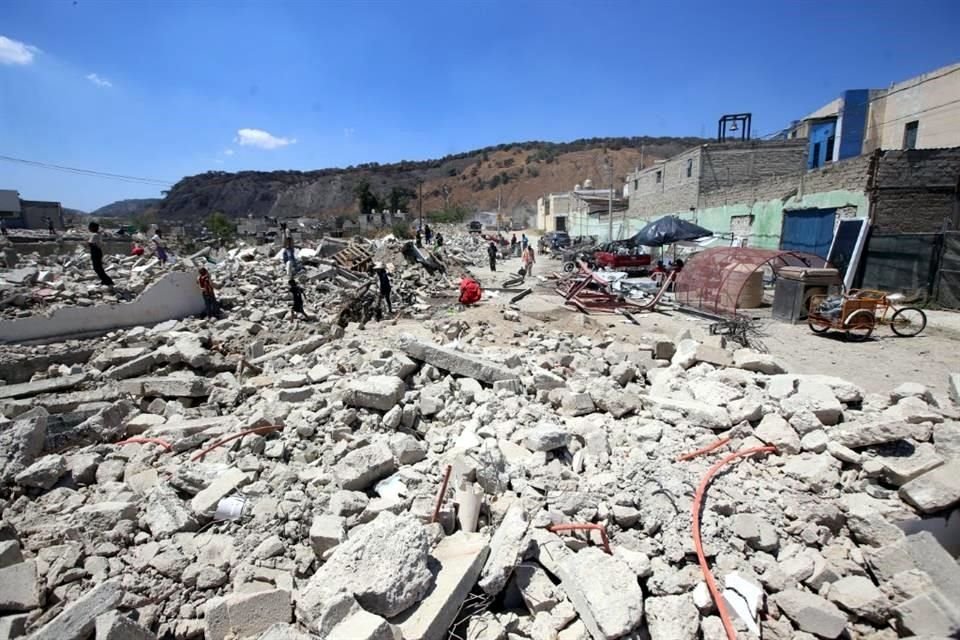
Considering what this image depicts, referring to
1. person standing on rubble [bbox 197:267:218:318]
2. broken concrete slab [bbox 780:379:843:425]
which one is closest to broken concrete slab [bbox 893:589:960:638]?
broken concrete slab [bbox 780:379:843:425]

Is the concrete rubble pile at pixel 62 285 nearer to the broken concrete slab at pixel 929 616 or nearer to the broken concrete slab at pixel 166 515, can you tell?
the broken concrete slab at pixel 166 515

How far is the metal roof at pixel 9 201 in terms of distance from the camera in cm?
3516

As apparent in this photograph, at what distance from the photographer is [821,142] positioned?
72.8ft

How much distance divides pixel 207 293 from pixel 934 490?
12114 millimetres

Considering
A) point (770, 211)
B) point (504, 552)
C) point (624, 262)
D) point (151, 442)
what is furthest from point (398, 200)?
point (504, 552)

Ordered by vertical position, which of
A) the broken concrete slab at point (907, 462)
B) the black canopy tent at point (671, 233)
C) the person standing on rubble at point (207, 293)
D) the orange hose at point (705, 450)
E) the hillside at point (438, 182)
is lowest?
the orange hose at point (705, 450)

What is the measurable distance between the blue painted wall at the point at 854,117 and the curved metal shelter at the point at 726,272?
14334 mm

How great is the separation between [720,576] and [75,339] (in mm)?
11327

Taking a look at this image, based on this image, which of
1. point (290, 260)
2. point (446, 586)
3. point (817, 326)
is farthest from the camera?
point (290, 260)

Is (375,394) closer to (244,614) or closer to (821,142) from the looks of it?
(244,614)

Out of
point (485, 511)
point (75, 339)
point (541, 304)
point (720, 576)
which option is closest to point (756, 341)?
point (541, 304)

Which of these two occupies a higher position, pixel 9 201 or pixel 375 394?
pixel 9 201

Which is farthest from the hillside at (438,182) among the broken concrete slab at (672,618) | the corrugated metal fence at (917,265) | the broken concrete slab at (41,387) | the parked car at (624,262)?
the broken concrete slab at (672,618)

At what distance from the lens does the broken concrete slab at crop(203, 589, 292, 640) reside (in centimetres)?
249
